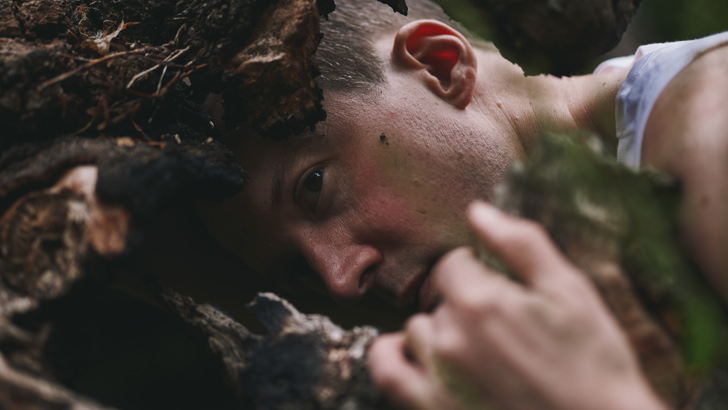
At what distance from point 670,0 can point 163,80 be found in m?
1.45

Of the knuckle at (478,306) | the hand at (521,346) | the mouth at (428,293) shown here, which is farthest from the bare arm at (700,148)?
the mouth at (428,293)

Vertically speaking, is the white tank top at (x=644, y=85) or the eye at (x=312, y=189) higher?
the white tank top at (x=644, y=85)

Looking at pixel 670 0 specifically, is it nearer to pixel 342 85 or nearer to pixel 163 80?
pixel 342 85

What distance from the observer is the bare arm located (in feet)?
1.85

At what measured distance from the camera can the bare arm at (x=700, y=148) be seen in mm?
562

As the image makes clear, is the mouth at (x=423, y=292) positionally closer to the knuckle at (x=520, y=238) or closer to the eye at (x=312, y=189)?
the eye at (x=312, y=189)

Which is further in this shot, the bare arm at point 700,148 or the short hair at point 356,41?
the short hair at point 356,41

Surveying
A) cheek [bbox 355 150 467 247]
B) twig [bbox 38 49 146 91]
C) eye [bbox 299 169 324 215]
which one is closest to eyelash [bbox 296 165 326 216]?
eye [bbox 299 169 324 215]

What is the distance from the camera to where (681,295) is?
503 millimetres

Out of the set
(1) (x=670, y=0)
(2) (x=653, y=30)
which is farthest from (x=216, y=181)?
(2) (x=653, y=30)

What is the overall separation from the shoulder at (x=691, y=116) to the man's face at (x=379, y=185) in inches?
11.3

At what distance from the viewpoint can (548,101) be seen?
1171mm

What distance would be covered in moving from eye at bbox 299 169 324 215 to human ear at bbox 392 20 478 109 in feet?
1.08

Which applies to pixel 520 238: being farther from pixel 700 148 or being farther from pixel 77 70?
pixel 77 70
